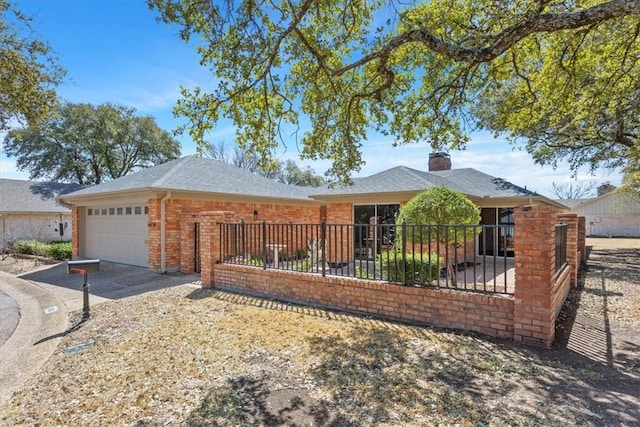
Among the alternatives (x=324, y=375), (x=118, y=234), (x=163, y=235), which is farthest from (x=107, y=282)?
(x=324, y=375)

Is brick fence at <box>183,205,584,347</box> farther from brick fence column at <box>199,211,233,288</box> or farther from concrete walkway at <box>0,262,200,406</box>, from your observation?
concrete walkway at <box>0,262,200,406</box>

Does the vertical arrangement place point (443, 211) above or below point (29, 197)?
below

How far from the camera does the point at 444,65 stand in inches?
296

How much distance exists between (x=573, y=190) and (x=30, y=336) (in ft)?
218

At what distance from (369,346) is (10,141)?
31771mm

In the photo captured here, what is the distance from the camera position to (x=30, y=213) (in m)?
20.3

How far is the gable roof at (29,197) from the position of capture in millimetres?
19859

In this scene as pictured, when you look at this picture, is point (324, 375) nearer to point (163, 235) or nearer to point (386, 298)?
point (386, 298)

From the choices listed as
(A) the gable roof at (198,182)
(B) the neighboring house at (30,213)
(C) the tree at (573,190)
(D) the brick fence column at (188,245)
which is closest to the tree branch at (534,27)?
(D) the brick fence column at (188,245)

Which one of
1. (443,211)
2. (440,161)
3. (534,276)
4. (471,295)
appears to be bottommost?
(471,295)

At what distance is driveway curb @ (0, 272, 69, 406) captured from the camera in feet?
13.4

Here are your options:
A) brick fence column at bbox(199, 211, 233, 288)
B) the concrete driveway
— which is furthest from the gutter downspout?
brick fence column at bbox(199, 211, 233, 288)

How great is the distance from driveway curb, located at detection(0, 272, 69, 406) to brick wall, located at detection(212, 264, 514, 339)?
10.9ft

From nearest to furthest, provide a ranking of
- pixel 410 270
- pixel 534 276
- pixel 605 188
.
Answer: pixel 534 276 → pixel 410 270 → pixel 605 188
